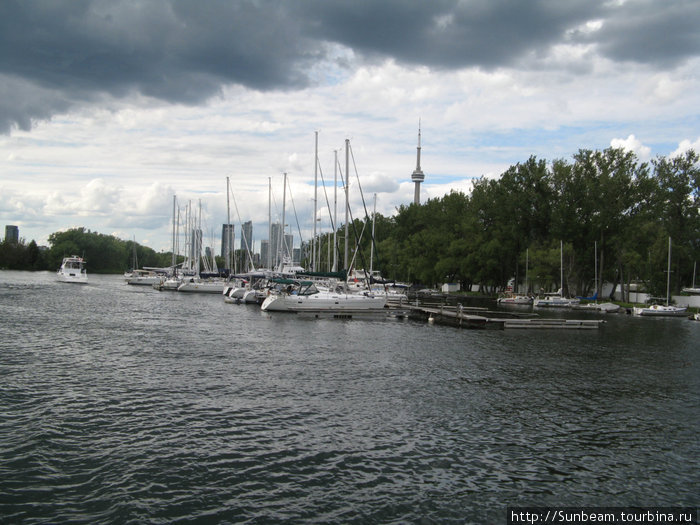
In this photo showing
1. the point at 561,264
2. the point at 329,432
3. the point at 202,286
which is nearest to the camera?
the point at 329,432

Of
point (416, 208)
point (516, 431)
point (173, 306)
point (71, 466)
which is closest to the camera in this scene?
point (71, 466)

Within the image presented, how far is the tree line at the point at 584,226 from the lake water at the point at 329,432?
2111 inches

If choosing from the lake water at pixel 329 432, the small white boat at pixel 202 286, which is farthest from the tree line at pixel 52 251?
the lake water at pixel 329 432

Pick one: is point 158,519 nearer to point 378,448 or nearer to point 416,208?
point 378,448

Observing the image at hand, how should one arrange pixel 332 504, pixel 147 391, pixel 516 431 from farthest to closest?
pixel 147 391 → pixel 516 431 → pixel 332 504

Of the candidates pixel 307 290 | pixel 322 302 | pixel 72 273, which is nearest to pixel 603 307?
pixel 322 302

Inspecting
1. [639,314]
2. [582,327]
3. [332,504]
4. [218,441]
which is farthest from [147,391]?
[639,314]

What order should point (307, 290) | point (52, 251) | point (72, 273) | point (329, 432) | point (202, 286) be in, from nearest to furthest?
point (329, 432)
point (307, 290)
point (202, 286)
point (72, 273)
point (52, 251)

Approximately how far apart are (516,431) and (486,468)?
3.57 m

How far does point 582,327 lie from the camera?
1999 inches

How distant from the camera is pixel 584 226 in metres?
89.8

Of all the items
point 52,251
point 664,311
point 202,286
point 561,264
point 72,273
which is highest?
point 52,251

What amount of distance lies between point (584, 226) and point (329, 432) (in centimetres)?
8413

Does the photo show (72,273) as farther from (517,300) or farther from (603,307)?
(603,307)
